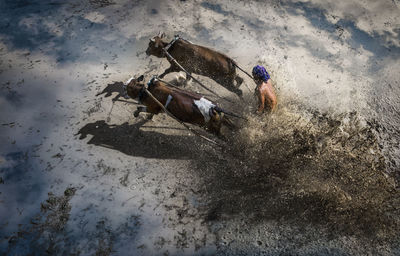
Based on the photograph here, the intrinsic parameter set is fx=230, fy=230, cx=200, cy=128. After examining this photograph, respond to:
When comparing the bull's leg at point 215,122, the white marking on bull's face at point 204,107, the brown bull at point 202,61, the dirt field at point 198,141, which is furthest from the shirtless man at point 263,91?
the white marking on bull's face at point 204,107

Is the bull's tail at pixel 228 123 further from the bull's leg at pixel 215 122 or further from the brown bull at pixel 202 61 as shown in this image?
the brown bull at pixel 202 61

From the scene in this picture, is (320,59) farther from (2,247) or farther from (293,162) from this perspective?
(2,247)

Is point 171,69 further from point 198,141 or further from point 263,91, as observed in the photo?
point 263,91

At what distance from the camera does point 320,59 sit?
7113 mm

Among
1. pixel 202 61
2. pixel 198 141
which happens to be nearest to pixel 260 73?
pixel 202 61

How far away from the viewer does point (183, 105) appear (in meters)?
4.68

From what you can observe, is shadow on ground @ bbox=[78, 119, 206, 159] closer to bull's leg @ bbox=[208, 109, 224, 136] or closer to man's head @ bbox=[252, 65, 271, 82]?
bull's leg @ bbox=[208, 109, 224, 136]

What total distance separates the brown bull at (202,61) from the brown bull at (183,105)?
4.35 feet

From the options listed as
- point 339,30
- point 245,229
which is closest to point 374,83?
point 339,30

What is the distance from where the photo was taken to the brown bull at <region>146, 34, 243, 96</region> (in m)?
5.72

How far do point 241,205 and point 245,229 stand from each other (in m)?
0.43

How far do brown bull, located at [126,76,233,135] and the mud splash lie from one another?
2.59 ft

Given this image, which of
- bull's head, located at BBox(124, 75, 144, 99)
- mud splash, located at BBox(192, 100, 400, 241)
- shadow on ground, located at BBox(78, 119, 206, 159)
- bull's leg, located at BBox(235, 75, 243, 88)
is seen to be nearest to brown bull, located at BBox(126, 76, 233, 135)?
bull's head, located at BBox(124, 75, 144, 99)

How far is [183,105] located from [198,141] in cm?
107
